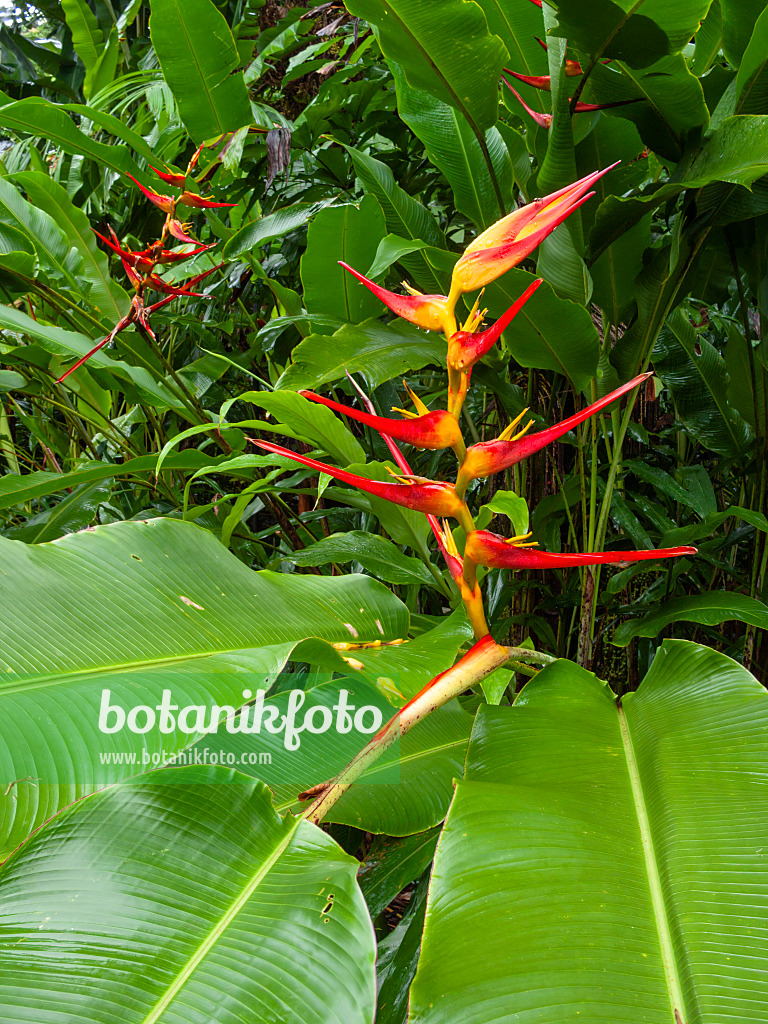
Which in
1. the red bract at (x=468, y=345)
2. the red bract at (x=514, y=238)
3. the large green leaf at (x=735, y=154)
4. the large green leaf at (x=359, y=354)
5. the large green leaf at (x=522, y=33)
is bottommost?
the large green leaf at (x=359, y=354)

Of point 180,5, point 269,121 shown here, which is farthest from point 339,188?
point 180,5

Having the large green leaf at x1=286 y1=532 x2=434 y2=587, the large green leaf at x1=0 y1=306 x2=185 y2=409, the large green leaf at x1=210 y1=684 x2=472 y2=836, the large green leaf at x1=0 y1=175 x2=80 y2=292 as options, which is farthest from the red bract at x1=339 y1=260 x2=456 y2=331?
the large green leaf at x1=0 y1=175 x2=80 y2=292

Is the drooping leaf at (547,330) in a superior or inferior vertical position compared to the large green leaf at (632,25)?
inferior

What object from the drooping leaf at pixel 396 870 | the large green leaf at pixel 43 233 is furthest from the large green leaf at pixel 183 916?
the large green leaf at pixel 43 233

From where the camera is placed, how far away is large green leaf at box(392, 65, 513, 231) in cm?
75

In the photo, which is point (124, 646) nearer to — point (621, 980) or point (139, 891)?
point (139, 891)

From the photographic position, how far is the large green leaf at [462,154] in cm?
75

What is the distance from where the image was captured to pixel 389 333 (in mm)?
761

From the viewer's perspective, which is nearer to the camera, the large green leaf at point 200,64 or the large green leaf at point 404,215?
the large green leaf at point 404,215

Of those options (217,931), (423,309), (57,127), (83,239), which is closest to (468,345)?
(423,309)

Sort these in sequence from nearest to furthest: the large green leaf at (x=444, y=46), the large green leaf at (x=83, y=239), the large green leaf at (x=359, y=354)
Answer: the large green leaf at (x=444, y=46), the large green leaf at (x=359, y=354), the large green leaf at (x=83, y=239)

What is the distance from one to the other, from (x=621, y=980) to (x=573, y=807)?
0.09m

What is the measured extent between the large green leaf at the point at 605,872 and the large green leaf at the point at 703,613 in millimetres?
179

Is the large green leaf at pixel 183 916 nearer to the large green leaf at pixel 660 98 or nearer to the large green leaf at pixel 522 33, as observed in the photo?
the large green leaf at pixel 660 98
